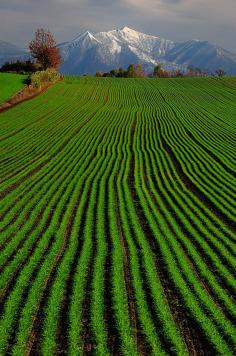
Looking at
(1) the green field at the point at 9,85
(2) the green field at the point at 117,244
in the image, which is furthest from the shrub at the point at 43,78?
(2) the green field at the point at 117,244

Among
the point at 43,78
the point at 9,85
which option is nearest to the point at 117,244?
the point at 9,85

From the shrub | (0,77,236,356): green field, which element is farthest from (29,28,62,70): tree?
(0,77,236,356): green field

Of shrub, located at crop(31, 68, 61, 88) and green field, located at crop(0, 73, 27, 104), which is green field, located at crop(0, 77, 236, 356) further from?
shrub, located at crop(31, 68, 61, 88)

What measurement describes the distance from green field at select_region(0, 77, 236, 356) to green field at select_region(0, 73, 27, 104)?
22.5 meters

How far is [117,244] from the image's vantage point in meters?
16.3

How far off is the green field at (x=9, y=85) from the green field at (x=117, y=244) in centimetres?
2248

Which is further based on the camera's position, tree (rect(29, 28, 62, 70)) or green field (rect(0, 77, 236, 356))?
tree (rect(29, 28, 62, 70))

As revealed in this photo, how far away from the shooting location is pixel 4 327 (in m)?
10.8

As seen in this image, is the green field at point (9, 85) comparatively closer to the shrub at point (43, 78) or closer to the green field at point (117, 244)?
the shrub at point (43, 78)

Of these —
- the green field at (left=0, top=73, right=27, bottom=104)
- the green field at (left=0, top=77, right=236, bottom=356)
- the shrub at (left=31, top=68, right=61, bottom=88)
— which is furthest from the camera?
the shrub at (left=31, top=68, right=61, bottom=88)

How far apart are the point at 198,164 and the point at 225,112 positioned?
29244 millimetres

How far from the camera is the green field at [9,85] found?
201 ft

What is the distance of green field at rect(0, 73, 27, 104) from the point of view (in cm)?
6122

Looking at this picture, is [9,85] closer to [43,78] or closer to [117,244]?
[43,78]
